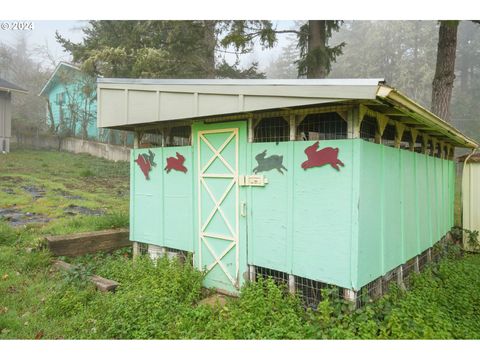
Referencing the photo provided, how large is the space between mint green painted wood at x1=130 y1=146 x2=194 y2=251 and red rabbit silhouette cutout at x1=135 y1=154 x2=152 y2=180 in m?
0.07

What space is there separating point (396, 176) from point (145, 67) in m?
9.09

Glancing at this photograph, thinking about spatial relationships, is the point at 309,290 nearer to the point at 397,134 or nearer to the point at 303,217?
the point at 303,217

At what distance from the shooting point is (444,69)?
8867 mm

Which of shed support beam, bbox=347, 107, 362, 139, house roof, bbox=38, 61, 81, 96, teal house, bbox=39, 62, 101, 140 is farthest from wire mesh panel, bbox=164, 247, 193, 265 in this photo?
house roof, bbox=38, 61, 81, 96

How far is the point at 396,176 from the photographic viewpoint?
4.50m

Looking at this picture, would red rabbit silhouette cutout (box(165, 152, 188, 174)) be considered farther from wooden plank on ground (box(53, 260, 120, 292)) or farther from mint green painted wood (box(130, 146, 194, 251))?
wooden plank on ground (box(53, 260, 120, 292))

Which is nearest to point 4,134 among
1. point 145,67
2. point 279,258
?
point 145,67

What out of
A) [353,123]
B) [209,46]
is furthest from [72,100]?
[353,123]

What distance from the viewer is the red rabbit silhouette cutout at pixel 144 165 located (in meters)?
5.84

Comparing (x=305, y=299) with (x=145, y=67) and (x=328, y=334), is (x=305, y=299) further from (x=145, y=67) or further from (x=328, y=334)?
(x=145, y=67)

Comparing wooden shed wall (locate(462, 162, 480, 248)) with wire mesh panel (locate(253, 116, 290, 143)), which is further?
wooden shed wall (locate(462, 162, 480, 248))

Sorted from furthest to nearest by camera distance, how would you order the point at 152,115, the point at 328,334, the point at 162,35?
the point at 162,35, the point at 152,115, the point at 328,334

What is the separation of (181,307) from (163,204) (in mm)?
1968

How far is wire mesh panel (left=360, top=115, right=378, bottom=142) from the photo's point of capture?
4045mm
